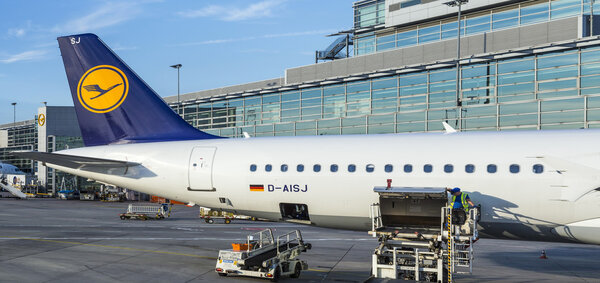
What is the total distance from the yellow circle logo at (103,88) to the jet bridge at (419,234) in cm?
1276

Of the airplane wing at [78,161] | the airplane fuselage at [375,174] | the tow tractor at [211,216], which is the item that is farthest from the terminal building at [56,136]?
the airplane fuselage at [375,174]

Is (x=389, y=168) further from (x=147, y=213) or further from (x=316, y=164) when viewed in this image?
(x=147, y=213)

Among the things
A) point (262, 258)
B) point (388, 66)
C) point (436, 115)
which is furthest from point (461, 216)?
point (388, 66)

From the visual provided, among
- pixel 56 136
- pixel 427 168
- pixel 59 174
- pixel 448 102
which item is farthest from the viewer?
pixel 59 174

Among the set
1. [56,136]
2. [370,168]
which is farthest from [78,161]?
[56,136]

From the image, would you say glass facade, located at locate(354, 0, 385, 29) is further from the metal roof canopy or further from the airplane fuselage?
the airplane fuselage

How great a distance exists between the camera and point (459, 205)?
58.9 ft

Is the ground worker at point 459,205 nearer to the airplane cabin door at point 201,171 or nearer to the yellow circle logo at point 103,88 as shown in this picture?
the airplane cabin door at point 201,171

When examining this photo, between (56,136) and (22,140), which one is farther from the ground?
(56,136)

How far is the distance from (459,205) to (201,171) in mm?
10399

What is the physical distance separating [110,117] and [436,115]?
29.5m

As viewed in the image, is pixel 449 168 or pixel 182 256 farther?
pixel 182 256

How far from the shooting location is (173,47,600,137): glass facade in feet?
135

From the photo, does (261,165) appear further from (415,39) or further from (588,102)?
(415,39)
